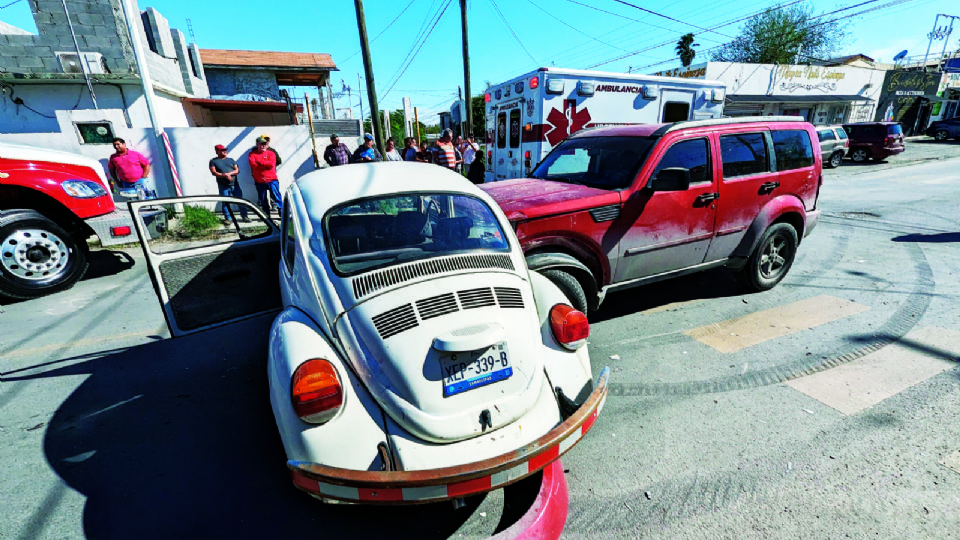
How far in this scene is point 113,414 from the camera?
2943 millimetres

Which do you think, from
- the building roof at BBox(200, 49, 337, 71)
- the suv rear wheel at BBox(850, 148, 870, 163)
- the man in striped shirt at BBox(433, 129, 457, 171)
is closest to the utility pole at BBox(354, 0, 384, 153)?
the man in striped shirt at BBox(433, 129, 457, 171)

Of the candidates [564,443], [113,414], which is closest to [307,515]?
[564,443]

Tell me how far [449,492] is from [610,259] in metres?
2.81

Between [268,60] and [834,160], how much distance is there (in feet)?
96.8

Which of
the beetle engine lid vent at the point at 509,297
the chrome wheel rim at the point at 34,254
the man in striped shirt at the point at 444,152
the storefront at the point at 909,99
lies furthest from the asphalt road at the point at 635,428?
the storefront at the point at 909,99

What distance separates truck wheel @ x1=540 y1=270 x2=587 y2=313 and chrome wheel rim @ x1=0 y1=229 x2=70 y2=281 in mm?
6181

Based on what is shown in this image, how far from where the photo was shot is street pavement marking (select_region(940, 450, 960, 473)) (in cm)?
233

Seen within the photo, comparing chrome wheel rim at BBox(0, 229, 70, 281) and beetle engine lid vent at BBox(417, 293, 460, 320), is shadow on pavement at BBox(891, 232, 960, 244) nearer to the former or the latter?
beetle engine lid vent at BBox(417, 293, 460, 320)

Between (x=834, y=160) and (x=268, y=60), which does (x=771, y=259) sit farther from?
(x=268, y=60)

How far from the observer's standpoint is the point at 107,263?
21.2 feet

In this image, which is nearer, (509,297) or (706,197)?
(509,297)

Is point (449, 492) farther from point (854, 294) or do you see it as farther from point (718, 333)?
point (854, 294)

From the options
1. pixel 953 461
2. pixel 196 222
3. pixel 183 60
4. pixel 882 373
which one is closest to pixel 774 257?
pixel 882 373

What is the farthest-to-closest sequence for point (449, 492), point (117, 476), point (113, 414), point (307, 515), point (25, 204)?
point (25, 204), point (113, 414), point (117, 476), point (307, 515), point (449, 492)
